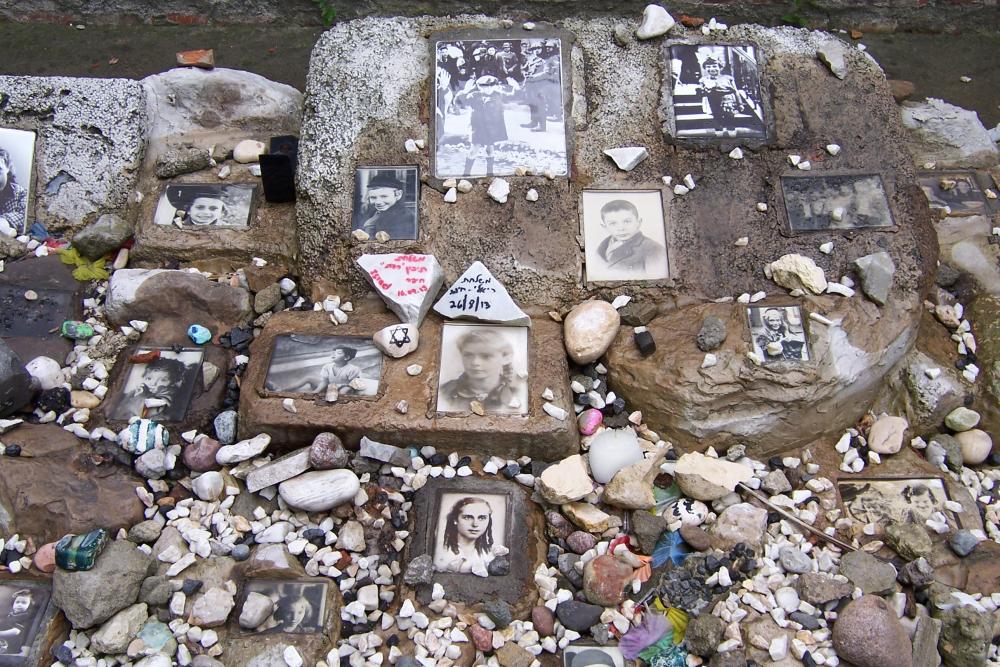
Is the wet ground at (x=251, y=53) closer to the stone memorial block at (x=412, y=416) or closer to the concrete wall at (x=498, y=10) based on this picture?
the concrete wall at (x=498, y=10)

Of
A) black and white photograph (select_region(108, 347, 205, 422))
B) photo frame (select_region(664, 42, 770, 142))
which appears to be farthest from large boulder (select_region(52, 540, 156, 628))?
photo frame (select_region(664, 42, 770, 142))

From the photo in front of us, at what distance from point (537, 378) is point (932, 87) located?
365 cm

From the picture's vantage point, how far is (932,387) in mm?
3951

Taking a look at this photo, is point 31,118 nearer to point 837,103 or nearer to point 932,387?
point 837,103

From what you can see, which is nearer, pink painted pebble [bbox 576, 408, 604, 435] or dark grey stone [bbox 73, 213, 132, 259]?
pink painted pebble [bbox 576, 408, 604, 435]

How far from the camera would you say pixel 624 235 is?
417 centimetres

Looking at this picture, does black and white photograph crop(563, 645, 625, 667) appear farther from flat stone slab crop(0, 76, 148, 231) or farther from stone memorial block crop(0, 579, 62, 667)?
flat stone slab crop(0, 76, 148, 231)

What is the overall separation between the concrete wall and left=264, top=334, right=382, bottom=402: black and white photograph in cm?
302

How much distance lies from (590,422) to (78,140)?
3.07 meters

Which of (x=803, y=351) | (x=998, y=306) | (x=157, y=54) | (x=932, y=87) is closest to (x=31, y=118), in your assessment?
(x=157, y=54)

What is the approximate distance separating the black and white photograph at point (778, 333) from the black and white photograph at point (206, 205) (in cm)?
251

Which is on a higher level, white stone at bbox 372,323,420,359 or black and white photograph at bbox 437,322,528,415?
white stone at bbox 372,323,420,359

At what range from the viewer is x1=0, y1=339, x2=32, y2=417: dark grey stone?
3.72 metres

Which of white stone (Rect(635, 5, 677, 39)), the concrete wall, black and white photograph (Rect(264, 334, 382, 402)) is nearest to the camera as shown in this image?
black and white photograph (Rect(264, 334, 382, 402))
